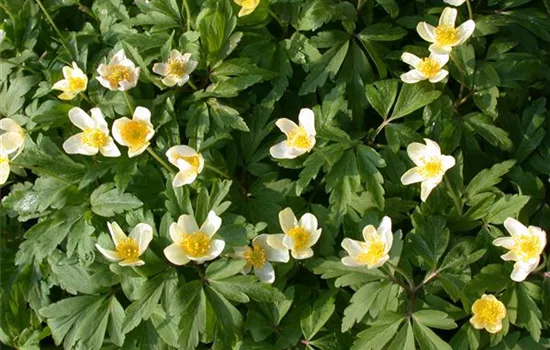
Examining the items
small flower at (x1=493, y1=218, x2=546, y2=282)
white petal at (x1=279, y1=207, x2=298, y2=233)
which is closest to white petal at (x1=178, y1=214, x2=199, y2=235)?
white petal at (x1=279, y1=207, x2=298, y2=233)

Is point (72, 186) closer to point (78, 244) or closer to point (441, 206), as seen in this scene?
point (78, 244)

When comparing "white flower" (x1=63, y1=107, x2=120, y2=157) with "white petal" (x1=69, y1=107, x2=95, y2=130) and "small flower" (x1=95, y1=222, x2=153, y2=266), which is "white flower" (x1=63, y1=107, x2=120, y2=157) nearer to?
"white petal" (x1=69, y1=107, x2=95, y2=130)

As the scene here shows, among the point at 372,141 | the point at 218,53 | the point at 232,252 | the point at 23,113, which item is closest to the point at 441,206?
the point at 372,141

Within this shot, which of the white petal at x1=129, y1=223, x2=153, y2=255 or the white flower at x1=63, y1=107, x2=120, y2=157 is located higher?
the white flower at x1=63, y1=107, x2=120, y2=157

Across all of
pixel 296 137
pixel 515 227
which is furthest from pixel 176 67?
pixel 515 227

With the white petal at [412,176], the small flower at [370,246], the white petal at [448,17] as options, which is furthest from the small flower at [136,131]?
the white petal at [448,17]

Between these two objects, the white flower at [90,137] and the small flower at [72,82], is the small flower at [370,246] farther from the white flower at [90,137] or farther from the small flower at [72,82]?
the small flower at [72,82]
